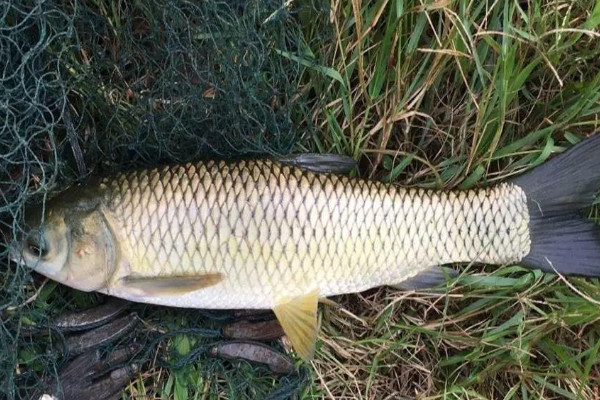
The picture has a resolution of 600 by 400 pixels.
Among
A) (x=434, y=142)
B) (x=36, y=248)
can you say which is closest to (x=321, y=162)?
(x=434, y=142)

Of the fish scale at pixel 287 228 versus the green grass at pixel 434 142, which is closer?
the fish scale at pixel 287 228

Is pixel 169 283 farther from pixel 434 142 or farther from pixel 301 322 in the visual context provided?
pixel 434 142

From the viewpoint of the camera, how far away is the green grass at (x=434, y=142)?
192cm

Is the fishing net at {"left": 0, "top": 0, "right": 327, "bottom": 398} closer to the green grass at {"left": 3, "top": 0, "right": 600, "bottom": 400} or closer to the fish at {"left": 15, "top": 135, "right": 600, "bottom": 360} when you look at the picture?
the green grass at {"left": 3, "top": 0, "right": 600, "bottom": 400}

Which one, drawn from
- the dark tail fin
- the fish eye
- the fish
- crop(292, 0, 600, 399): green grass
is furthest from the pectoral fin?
the fish eye

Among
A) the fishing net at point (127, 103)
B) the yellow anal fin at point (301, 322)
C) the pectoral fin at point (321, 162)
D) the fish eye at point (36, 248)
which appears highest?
the fishing net at point (127, 103)

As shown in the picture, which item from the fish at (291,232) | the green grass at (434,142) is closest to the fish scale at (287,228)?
the fish at (291,232)

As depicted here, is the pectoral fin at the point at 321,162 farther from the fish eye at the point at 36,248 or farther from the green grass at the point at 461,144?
the fish eye at the point at 36,248

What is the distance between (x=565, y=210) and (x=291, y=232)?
2.74 ft

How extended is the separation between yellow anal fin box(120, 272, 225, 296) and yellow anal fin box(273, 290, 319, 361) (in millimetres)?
230

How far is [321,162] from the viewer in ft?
6.24

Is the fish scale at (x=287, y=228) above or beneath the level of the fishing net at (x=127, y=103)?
beneath

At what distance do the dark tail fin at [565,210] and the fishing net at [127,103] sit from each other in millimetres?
753

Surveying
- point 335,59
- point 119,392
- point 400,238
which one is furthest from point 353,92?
point 119,392
